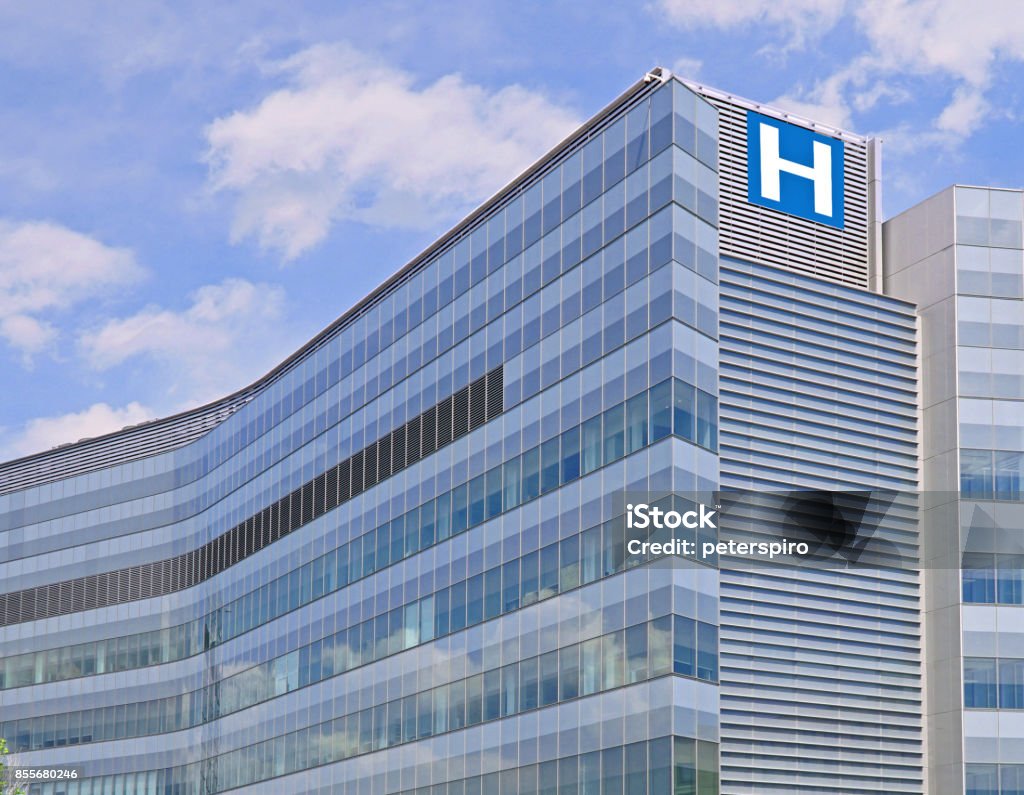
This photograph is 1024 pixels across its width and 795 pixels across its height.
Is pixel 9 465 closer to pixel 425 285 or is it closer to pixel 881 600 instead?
pixel 425 285

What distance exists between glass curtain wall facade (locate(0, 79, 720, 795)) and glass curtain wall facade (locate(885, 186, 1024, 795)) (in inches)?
386

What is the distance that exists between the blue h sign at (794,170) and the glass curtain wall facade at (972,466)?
10.8 ft

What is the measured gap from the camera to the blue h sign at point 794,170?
62156mm

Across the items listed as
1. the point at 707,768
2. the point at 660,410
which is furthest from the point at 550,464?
the point at 707,768

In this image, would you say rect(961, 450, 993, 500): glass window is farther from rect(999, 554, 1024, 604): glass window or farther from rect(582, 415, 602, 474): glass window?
rect(582, 415, 602, 474): glass window

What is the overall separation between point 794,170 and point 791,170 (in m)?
0.27

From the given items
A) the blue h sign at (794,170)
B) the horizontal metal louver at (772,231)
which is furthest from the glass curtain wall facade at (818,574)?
the blue h sign at (794,170)

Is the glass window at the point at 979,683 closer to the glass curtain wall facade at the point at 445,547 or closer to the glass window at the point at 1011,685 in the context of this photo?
the glass window at the point at 1011,685

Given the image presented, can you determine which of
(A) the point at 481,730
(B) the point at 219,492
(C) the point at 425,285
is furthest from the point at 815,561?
(B) the point at 219,492

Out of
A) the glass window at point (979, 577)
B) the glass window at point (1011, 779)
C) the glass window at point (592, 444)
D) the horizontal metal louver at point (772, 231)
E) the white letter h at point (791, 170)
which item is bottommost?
the glass window at point (1011, 779)

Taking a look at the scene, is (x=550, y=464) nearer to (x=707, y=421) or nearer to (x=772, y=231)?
(x=707, y=421)

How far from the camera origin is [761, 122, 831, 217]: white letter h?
62250 mm

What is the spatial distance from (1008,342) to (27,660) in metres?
73.6

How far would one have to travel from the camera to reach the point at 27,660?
110m
